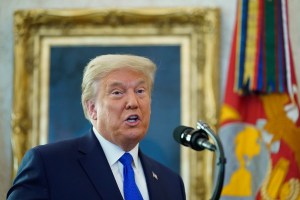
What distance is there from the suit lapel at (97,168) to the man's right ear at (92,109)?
83 mm

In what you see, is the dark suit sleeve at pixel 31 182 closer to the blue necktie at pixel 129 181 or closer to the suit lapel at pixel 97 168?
the suit lapel at pixel 97 168

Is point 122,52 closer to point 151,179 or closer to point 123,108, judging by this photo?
point 151,179

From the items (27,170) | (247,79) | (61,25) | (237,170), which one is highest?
(61,25)

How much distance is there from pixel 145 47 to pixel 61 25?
2.17 ft

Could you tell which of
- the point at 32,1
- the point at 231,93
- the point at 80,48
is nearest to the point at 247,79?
the point at 231,93

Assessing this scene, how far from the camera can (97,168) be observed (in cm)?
274

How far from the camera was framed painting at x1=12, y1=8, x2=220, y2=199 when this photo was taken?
4.88m

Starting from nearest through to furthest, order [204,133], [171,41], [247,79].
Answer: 1. [204,133]
2. [247,79]
3. [171,41]

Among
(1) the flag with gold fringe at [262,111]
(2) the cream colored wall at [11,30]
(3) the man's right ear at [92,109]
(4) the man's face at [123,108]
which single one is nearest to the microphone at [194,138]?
(4) the man's face at [123,108]

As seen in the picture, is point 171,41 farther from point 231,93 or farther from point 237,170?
point 237,170

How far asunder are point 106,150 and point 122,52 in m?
2.23

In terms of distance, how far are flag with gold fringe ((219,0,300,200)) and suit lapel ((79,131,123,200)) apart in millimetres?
1961

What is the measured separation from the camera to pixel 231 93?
15.4 feet

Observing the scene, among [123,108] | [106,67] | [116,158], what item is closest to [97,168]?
[116,158]
